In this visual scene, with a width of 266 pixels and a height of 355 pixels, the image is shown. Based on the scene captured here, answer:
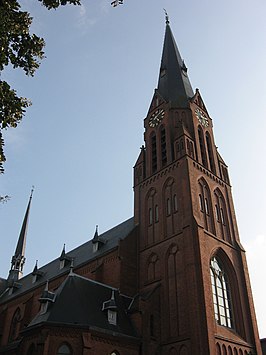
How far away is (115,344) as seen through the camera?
21328 mm

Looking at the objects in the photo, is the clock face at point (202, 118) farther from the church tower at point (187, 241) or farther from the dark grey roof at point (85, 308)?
the dark grey roof at point (85, 308)

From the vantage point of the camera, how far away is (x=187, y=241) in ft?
81.1

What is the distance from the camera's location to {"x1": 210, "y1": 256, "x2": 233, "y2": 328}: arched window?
24.4 metres

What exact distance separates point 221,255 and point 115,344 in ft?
34.2

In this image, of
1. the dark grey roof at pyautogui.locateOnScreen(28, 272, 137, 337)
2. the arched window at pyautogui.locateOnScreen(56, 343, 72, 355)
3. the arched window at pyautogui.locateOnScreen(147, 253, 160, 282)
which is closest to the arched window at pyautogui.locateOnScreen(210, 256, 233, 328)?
the arched window at pyautogui.locateOnScreen(147, 253, 160, 282)

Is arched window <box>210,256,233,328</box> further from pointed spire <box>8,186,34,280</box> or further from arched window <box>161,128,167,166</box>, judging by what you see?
pointed spire <box>8,186,34,280</box>

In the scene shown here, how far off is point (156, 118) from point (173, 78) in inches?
231

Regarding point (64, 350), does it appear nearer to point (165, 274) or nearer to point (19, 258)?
point (165, 274)

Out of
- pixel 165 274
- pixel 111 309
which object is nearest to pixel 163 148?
pixel 165 274

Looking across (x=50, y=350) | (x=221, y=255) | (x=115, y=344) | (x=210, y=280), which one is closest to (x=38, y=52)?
(x=50, y=350)

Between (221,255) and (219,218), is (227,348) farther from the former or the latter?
(219,218)

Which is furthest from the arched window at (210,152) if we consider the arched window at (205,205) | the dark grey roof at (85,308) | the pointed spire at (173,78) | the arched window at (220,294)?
the dark grey roof at (85,308)

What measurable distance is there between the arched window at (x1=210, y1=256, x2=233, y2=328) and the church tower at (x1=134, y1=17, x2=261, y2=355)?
0.07 m

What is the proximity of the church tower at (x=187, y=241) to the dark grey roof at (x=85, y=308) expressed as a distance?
4.99 feet
